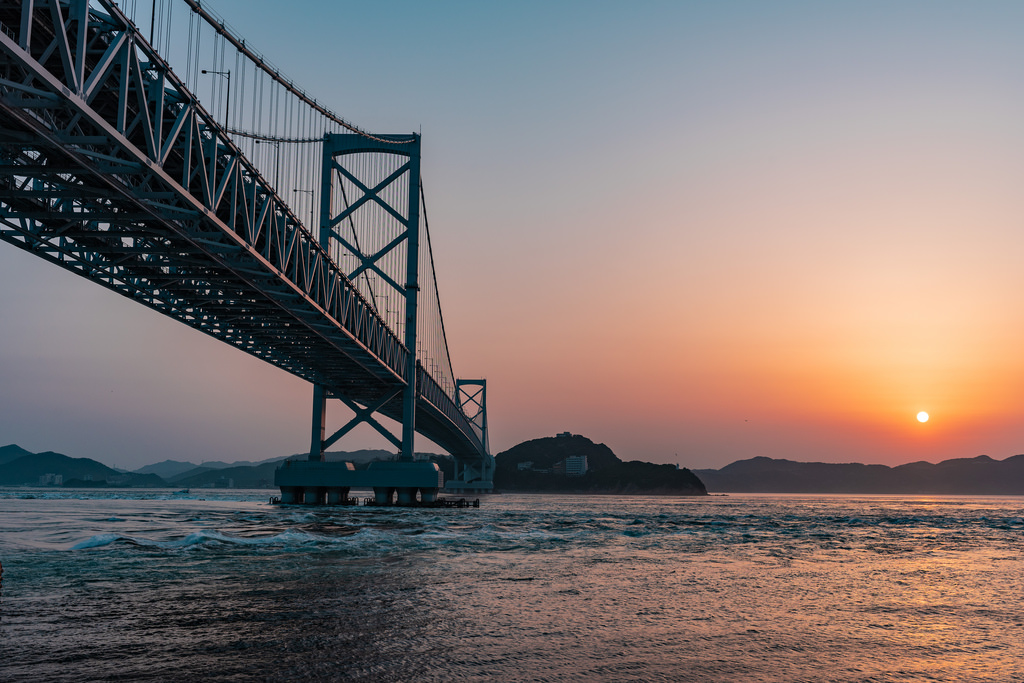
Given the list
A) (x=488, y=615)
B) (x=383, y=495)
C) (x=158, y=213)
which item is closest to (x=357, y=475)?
(x=383, y=495)

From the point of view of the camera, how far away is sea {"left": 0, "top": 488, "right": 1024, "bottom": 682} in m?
8.16

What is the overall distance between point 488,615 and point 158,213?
61.7 feet

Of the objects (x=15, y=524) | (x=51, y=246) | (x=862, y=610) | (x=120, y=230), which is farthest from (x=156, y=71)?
(x=15, y=524)

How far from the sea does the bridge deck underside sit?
983cm

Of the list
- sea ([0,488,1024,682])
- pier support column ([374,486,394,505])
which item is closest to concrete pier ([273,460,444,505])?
pier support column ([374,486,394,505])

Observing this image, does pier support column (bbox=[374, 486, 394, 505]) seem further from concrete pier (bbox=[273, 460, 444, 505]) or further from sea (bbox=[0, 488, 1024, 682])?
sea (bbox=[0, 488, 1024, 682])

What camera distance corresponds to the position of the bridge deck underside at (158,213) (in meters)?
18.6

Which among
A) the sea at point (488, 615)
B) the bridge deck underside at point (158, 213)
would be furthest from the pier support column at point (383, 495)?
the sea at point (488, 615)

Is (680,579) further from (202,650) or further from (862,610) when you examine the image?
(202,650)

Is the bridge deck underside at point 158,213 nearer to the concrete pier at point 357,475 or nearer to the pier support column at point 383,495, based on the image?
the concrete pier at point 357,475

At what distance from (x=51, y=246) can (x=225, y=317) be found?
1480 cm

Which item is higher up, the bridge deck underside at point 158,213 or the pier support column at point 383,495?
the bridge deck underside at point 158,213

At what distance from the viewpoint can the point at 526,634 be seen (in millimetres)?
9977

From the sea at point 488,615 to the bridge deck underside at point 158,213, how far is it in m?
9.83
